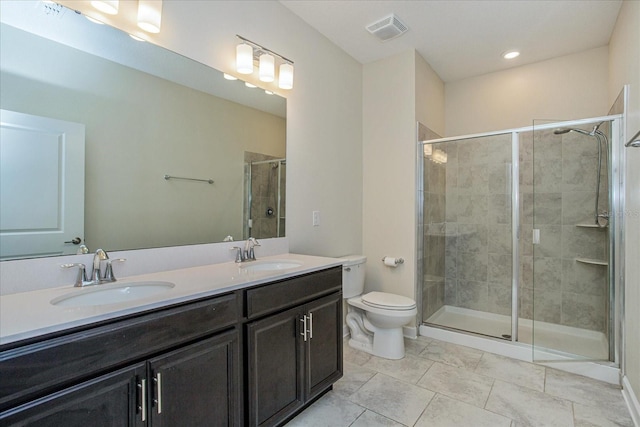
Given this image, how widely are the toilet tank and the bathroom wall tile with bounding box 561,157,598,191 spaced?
1734mm

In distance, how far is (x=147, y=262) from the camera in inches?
61.9

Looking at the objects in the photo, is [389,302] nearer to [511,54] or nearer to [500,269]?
[500,269]

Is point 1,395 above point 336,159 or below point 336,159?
below

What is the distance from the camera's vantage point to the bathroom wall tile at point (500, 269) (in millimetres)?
2973

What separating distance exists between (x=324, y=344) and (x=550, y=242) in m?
2.06

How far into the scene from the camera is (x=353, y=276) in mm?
2742

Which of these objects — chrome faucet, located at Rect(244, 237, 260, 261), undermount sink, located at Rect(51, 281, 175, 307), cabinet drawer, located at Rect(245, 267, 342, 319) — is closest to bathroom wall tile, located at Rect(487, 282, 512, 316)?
cabinet drawer, located at Rect(245, 267, 342, 319)

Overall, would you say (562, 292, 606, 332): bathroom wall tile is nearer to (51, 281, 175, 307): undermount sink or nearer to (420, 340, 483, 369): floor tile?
(420, 340, 483, 369): floor tile

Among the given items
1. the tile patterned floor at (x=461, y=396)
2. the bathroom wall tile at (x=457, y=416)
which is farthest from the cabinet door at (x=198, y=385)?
the bathroom wall tile at (x=457, y=416)

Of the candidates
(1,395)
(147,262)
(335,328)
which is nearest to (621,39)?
(335,328)

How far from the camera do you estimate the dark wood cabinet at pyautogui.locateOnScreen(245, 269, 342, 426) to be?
4.81 ft

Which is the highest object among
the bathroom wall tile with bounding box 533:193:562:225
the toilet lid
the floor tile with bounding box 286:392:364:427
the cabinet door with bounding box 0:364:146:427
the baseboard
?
the bathroom wall tile with bounding box 533:193:562:225

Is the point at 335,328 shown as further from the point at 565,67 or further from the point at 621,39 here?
the point at 565,67

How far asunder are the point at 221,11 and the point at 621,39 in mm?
2835
